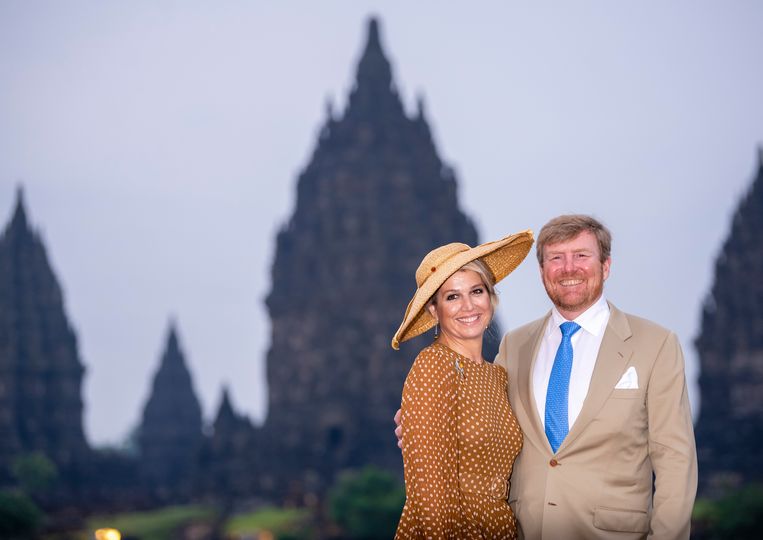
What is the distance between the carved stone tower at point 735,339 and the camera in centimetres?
6694

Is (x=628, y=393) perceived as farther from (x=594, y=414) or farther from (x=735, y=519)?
(x=735, y=519)

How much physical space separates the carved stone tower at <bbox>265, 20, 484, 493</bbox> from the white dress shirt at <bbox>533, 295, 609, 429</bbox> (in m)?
57.6

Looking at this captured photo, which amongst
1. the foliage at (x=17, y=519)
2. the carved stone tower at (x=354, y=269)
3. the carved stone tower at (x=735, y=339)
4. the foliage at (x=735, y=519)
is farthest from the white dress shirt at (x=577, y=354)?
the carved stone tower at (x=735, y=339)

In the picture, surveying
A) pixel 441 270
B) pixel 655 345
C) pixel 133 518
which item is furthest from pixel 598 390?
pixel 133 518

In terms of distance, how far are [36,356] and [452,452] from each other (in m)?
75.5

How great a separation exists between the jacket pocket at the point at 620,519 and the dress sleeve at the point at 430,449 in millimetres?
742

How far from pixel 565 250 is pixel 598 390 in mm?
730

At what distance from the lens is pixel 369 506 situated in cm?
4600

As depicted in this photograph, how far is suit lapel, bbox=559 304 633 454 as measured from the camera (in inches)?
251

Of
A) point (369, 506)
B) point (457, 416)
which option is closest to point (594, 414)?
→ point (457, 416)

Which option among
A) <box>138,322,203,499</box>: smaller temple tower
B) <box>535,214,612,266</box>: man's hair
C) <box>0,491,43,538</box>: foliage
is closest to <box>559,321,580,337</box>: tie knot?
<box>535,214,612,266</box>: man's hair

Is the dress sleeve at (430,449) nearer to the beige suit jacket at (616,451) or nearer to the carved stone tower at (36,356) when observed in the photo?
the beige suit jacket at (616,451)

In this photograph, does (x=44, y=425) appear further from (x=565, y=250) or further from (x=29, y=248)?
(x=565, y=250)

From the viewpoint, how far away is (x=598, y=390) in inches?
252
